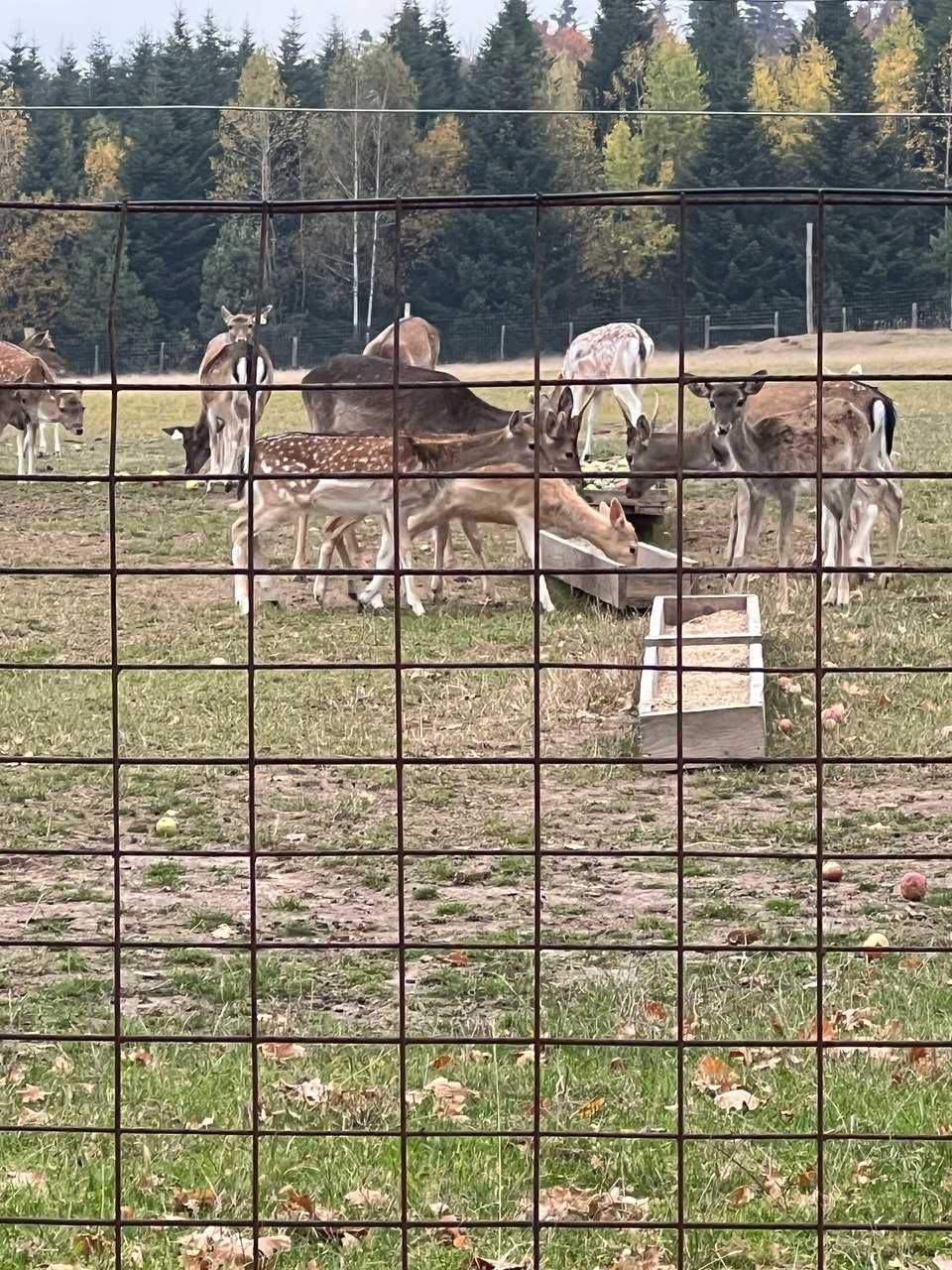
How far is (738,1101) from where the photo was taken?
4969 millimetres

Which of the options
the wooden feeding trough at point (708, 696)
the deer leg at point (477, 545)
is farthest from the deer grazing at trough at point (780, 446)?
the wooden feeding trough at point (708, 696)

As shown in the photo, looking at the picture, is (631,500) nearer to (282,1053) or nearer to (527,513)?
(527,513)

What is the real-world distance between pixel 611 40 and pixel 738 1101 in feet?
175

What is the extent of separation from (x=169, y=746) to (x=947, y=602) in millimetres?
6680

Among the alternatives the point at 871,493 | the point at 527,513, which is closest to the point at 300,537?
the point at 527,513

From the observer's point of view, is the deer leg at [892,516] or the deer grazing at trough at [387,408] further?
the deer grazing at trough at [387,408]

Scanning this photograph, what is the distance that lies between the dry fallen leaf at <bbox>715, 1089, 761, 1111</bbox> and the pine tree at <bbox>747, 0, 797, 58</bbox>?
178ft

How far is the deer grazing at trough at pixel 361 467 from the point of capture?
14.1 metres

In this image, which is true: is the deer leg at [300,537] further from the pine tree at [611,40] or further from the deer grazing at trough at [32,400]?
the pine tree at [611,40]

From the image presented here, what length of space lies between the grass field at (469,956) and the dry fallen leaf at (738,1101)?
2 centimetres

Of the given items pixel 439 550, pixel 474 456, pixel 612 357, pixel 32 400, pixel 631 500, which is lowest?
pixel 439 550

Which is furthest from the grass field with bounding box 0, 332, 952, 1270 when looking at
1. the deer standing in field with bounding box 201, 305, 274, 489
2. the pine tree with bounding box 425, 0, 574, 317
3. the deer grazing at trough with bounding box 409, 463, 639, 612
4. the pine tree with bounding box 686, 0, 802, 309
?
the pine tree with bounding box 686, 0, 802, 309

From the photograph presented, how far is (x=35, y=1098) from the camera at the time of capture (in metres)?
5.18

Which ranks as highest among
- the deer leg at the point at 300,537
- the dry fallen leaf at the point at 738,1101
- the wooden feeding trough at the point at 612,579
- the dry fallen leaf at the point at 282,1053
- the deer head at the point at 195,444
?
the deer head at the point at 195,444
